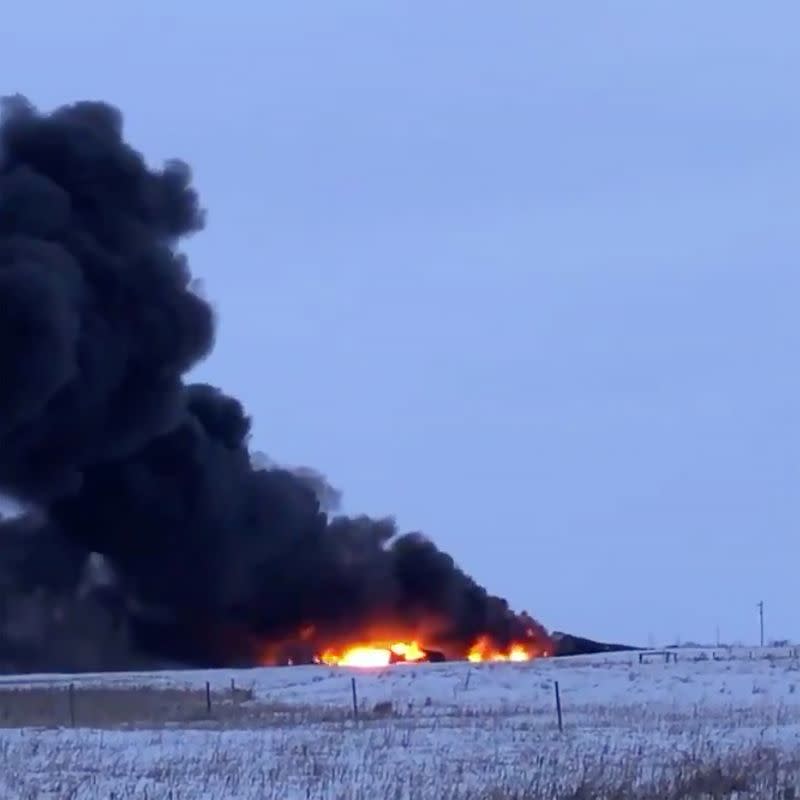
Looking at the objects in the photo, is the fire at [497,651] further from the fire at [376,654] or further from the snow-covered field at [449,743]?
the snow-covered field at [449,743]

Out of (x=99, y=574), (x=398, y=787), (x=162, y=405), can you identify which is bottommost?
(x=398, y=787)

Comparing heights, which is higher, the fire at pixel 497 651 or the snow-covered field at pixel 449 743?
the fire at pixel 497 651

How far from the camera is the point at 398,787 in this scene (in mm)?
18062

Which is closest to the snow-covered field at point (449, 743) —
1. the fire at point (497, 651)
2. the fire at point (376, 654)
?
the fire at point (376, 654)

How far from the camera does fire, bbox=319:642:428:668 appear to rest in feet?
233

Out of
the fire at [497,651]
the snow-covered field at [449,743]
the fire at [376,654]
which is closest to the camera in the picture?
the snow-covered field at [449,743]

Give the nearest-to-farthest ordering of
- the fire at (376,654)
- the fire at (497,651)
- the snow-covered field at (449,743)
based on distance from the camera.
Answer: the snow-covered field at (449,743)
the fire at (376,654)
the fire at (497,651)

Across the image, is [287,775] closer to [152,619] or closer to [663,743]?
[663,743]

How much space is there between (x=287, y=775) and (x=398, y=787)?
2270mm

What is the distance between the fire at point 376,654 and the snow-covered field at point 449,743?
2523 cm

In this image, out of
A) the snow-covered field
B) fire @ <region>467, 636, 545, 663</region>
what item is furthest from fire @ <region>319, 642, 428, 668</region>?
the snow-covered field

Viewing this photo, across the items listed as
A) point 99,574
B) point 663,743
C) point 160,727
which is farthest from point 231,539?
point 663,743

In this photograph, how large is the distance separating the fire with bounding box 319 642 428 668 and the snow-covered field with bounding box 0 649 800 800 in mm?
25227

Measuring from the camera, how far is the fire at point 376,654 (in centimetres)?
7112
